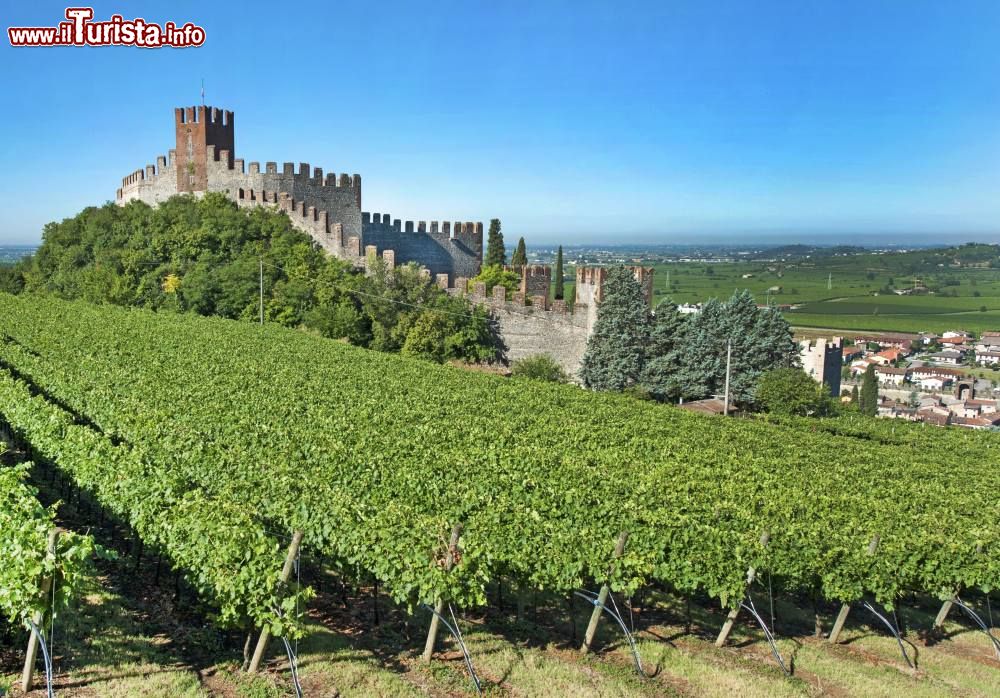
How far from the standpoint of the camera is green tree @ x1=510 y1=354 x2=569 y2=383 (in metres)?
32.1

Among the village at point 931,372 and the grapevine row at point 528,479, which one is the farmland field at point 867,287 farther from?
the grapevine row at point 528,479

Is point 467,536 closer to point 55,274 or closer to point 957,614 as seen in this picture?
point 957,614

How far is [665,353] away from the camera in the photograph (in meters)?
32.4

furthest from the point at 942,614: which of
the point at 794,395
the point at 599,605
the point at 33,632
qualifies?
the point at 794,395

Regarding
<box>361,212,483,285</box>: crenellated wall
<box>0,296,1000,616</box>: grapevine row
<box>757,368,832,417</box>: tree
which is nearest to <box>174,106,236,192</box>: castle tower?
<box>361,212,483,285</box>: crenellated wall

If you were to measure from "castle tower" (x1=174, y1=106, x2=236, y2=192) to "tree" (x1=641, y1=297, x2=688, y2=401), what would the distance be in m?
24.4

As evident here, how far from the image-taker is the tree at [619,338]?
31891 millimetres

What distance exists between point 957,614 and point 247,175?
38.0 m

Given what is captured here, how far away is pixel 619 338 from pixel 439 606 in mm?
24091

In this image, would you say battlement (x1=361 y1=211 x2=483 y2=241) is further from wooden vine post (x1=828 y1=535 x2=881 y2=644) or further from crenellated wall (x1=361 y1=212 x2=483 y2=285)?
wooden vine post (x1=828 y1=535 x2=881 y2=644)

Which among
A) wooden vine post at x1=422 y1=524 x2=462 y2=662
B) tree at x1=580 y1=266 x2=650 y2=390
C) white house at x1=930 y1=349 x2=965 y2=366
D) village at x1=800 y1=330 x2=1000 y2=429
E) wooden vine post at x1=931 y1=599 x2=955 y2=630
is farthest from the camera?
white house at x1=930 y1=349 x2=965 y2=366

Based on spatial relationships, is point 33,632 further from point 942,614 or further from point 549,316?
point 549,316

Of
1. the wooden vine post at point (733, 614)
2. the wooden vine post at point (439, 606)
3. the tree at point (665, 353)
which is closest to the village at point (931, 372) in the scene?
the tree at point (665, 353)

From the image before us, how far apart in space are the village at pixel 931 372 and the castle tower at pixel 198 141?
38674mm
